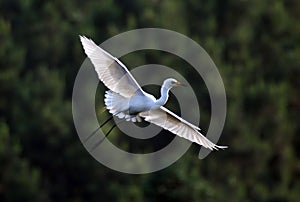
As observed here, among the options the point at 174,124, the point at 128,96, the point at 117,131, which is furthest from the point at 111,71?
the point at 117,131

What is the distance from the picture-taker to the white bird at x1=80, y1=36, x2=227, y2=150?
22.9ft

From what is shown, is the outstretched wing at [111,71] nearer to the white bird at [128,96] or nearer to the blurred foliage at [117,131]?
the white bird at [128,96]

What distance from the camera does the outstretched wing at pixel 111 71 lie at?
6949 millimetres

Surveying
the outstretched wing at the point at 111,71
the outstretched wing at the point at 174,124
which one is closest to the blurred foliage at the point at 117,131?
the outstretched wing at the point at 174,124

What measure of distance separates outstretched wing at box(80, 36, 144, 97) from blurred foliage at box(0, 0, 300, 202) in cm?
722

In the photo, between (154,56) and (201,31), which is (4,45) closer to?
(154,56)

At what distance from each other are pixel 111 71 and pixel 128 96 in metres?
0.30

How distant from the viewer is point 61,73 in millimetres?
16391

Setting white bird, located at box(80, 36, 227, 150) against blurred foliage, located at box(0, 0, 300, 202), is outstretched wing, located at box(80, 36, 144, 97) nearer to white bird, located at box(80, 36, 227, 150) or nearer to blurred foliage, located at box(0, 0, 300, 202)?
white bird, located at box(80, 36, 227, 150)

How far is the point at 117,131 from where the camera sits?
15273mm

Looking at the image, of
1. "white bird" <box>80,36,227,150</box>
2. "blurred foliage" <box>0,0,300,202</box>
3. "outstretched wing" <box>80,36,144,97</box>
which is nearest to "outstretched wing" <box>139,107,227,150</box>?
"white bird" <box>80,36,227,150</box>

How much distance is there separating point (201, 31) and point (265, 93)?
239 centimetres

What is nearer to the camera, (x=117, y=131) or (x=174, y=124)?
(x=174, y=124)

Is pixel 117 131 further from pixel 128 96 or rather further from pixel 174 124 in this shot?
pixel 128 96
